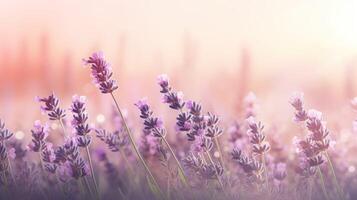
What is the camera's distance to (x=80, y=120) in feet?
10.4

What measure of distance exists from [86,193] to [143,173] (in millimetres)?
394

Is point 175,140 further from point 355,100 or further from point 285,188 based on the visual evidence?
point 355,100

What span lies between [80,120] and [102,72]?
24 cm

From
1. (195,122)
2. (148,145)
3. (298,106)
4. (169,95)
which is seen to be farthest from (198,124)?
(148,145)

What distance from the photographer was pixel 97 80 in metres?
3.15

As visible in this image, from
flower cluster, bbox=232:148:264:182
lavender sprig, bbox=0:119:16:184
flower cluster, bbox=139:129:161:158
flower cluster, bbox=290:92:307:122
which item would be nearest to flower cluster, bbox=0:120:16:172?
lavender sprig, bbox=0:119:16:184

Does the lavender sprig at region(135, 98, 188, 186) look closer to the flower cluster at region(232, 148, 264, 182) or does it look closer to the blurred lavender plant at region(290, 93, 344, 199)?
the flower cluster at region(232, 148, 264, 182)

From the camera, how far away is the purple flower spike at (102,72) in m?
3.09

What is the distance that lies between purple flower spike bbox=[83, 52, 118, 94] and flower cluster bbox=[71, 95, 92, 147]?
12cm

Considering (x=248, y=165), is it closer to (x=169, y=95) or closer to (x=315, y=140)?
(x=315, y=140)

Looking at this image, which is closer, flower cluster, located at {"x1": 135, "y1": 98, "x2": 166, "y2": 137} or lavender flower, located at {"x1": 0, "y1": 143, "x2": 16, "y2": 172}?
flower cluster, located at {"x1": 135, "y1": 98, "x2": 166, "y2": 137}

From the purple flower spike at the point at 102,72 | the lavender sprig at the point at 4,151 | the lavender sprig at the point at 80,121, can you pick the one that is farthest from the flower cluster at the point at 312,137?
the lavender sprig at the point at 4,151

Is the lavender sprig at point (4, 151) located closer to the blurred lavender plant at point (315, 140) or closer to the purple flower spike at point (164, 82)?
the purple flower spike at point (164, 82)

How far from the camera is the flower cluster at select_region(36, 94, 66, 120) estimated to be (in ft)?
10.6
